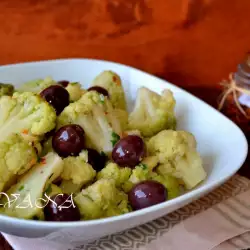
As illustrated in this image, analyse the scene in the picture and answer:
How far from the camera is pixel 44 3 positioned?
1.49 metres

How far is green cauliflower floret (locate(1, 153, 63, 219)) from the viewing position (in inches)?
28.0

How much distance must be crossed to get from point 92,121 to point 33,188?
0.20 metres

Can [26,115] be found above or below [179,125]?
above

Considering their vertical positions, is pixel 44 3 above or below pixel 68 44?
above

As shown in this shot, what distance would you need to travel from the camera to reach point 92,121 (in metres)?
0.88

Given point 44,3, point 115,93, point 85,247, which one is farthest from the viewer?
point 44,3

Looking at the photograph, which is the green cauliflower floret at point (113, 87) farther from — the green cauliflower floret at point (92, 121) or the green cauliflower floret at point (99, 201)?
the green cauliflower floret at point (99, 201)

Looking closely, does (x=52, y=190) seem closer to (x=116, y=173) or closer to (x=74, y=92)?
(x=116, y=173)

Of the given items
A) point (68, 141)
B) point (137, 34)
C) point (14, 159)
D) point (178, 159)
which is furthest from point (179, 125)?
point (137, 34)

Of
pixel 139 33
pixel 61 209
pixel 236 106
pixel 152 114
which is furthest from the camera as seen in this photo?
pixel 139 33

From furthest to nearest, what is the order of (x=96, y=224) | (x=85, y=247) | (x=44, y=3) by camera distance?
(x=44, y=3) < (x=85, y=247) < (x=96, y=224)

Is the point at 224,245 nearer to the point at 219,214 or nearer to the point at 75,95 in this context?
the point at 219,214

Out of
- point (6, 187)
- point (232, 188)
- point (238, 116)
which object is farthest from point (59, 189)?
point (238, 116)

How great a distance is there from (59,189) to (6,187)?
0.08 m
